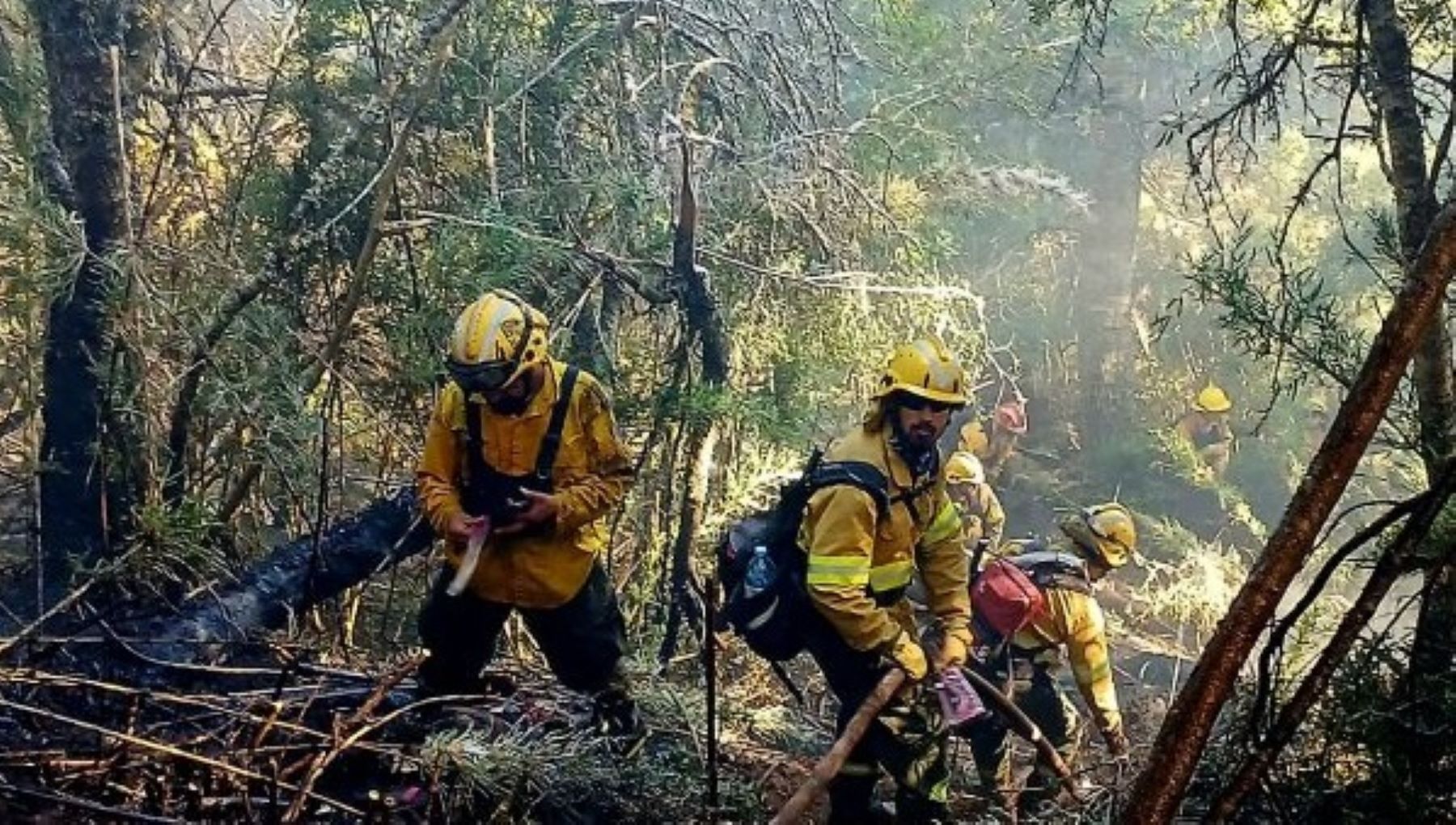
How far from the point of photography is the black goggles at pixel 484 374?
4.72m

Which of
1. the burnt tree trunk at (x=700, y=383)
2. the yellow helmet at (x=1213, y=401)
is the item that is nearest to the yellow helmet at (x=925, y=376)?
the burnt tree trunk at (x=700, y=383)

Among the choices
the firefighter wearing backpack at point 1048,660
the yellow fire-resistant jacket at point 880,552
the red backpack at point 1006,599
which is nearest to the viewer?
the yellow fire-resistant jacket at point 880,552

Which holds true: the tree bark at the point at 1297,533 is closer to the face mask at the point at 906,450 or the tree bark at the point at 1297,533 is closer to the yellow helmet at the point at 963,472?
the face mask at the point at 906,450

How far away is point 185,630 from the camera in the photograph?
5461 millimetres

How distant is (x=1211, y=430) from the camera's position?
54.6ft

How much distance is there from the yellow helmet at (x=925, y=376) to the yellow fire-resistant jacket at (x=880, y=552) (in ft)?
0.69

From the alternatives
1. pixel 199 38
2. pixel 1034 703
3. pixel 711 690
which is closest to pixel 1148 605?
pixel 1034 703

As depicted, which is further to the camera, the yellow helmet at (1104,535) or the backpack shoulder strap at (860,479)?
the yellow helmet at (1104,535)

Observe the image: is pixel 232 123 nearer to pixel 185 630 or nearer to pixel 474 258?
pixel 474 258

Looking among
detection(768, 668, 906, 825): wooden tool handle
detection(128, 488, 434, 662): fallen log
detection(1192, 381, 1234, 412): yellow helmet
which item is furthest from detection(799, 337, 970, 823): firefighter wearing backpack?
detection(1192, 381, 1234, 412): yellow helmet

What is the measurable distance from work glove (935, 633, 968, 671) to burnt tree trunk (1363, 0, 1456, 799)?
65.6 inches

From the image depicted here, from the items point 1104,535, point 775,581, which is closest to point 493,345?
point 775,581

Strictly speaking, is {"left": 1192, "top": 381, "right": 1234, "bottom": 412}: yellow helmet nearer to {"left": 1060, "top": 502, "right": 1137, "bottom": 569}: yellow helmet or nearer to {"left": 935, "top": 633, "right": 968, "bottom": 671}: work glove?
{"left": 1060, "top": 502, "right": 1137, "bottom": 569}: yellow helmet

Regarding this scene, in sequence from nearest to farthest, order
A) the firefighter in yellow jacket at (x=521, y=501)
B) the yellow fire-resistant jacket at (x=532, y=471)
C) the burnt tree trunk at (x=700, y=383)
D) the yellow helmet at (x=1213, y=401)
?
the firefighter in yellow jacket at (x=521, y=501)
the yellow fire-resistant jacket at (x=532, y=471)
the burnt tree trunk at (x=700, y=383)
the yellow helmet at (x=1213, y=401)
